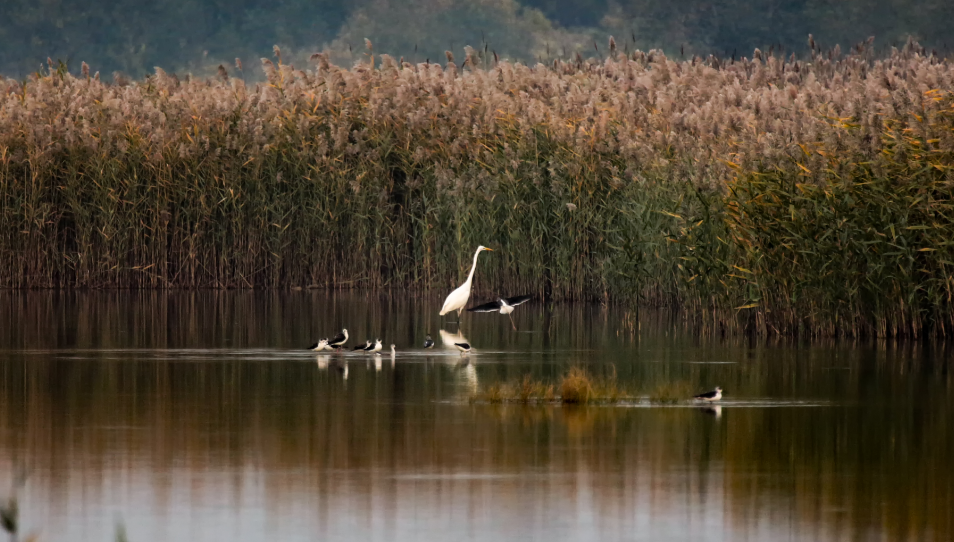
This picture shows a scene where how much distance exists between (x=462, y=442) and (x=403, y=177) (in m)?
16.2

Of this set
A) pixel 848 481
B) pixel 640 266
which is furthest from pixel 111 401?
pixel 640 266

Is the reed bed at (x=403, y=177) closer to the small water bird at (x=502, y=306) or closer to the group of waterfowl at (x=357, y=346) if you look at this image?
the small water bird at (x=502, y=306)

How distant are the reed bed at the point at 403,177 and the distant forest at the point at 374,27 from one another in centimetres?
4468

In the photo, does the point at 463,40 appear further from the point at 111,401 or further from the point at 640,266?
the point at 111,401

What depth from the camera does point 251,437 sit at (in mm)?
10508

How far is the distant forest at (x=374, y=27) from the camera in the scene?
7394 centimetres

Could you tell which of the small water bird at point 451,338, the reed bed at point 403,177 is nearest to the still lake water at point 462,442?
the small water bird at point 451,338

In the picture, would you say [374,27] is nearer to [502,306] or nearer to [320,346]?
[502,306]

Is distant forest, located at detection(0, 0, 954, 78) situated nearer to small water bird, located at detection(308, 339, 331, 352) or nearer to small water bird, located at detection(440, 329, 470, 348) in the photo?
small water bird, located at detection(440, 329, 470, 348)

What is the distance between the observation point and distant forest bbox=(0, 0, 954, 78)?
7394 centimetres

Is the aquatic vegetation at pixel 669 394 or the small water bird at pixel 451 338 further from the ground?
the small water bird at pixel 451 338

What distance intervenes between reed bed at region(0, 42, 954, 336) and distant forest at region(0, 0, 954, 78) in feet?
147

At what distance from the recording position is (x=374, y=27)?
78.3 metres

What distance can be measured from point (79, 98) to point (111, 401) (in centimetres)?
1547
